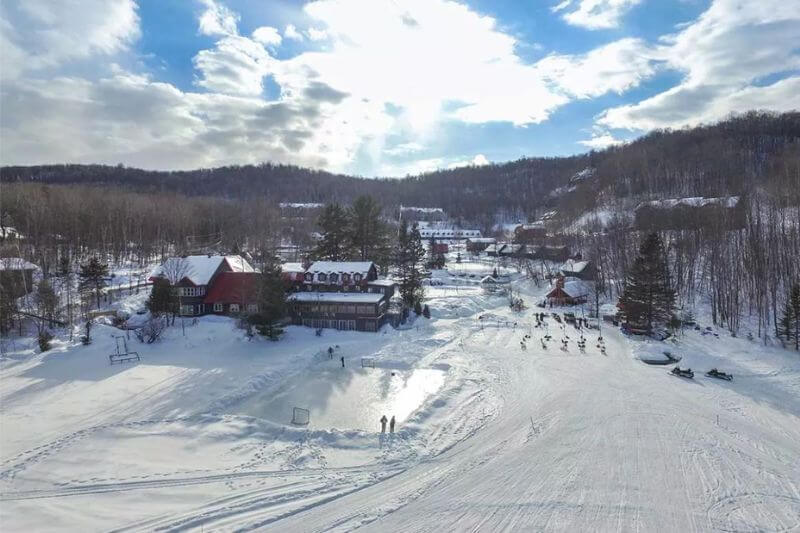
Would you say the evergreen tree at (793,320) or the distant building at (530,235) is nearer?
the evergreen tree at (793,320)

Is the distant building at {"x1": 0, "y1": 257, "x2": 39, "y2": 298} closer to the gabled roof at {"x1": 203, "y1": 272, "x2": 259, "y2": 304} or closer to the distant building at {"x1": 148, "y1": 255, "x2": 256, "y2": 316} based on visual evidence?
the distant building at {"x1": 148, "y1": 255, "x2": 256, "y2": 316}

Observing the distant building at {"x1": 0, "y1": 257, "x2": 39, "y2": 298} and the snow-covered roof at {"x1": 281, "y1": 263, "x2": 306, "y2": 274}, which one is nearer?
the distant building at {"x1": 0, "y1": 257, "x2": 39, "y2": 298}

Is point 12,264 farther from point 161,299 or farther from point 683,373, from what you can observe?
point 683,373

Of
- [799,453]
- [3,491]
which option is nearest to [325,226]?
[3,491]

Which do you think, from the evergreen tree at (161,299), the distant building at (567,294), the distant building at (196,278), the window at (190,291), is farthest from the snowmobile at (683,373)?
the window at (190,291)

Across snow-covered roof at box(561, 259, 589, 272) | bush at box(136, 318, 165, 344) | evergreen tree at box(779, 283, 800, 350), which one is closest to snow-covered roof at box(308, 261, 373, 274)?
bush at box(136, 318, 165, 344)

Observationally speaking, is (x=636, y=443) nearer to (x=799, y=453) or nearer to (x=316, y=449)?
(x=799, y=453)

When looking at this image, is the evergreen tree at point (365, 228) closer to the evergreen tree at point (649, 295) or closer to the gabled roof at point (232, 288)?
the gabled roof at point (232, 288)

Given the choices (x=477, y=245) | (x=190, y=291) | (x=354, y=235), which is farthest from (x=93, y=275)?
(x=477, y=245)
